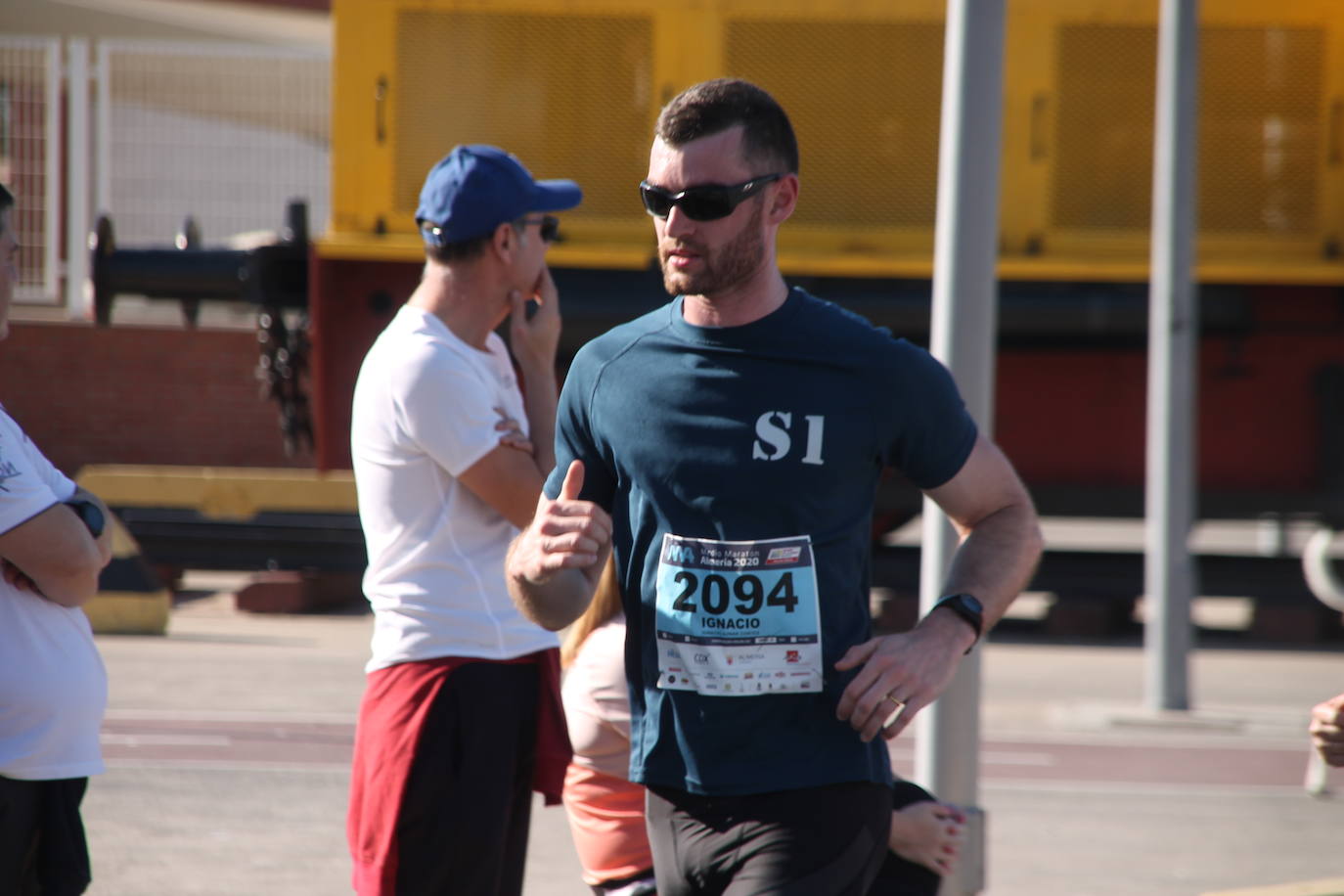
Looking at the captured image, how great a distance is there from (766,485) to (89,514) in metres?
1.43

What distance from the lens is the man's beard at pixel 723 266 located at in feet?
8.82

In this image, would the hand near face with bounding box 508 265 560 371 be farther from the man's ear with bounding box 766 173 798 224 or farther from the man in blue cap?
the man's ear with bounding box 766 173 798 224

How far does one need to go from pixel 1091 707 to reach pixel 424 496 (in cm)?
573

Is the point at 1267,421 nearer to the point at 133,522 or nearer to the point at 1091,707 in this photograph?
the point at 1091,707

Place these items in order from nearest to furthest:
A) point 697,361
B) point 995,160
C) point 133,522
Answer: point 697,361 → point 995,160 → point 133,522

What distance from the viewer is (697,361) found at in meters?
2.74

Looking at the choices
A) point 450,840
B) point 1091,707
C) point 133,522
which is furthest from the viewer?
point 133,522

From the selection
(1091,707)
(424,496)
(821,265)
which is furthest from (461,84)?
(424,496)

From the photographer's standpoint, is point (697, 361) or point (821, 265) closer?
point (697, 361)

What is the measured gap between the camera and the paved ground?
5684 mm

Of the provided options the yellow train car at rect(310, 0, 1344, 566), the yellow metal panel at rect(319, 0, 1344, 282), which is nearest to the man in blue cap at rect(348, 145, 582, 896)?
the yellow train car at rect(310, 0, 1344, 566)

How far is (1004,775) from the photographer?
7258mm

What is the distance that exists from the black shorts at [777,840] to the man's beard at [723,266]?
2.64 feet

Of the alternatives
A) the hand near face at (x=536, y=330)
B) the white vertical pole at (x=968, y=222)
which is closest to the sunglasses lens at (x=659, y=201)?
the hand near face at (x=536, y=330)
